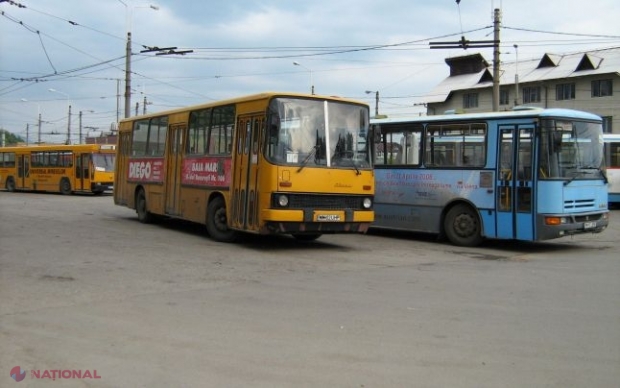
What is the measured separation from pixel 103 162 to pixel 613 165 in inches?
1017

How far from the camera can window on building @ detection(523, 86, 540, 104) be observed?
5706 cm

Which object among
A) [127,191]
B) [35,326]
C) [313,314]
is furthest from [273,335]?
[127,191]

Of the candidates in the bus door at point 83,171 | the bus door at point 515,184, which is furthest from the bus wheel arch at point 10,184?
the bus door at point 515,184

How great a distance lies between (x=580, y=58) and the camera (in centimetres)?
5584

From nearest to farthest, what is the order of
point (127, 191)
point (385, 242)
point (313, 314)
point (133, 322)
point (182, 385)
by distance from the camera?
point (182, 385) → point (133, 322) → point (313, 314) → point (385, 242) → point (127, 191)

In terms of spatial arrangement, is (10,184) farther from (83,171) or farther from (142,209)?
(142,209)

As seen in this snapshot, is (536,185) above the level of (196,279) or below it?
above

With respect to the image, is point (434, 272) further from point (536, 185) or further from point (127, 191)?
point (127, 191)

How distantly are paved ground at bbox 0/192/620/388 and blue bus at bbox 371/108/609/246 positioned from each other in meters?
0.96

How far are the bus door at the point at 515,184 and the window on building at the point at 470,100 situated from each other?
168ft

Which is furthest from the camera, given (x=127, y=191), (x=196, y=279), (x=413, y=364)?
(x=127, y=191)

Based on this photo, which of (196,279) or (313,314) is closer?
(313,314)

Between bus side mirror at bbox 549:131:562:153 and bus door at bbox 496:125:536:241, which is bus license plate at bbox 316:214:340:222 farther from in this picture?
bus side mirror at bbox 549:131:562:153

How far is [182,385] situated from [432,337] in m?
2.50
